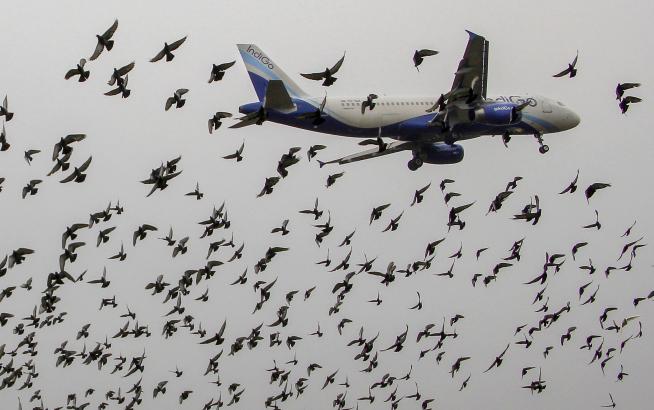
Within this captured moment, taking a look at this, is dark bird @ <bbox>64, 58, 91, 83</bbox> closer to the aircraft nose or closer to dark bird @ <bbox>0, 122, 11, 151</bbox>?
dark bird @ <bbox>0, 122, 11, 151</bbox>

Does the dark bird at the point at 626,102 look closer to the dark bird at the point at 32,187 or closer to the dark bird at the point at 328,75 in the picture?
the dark bird at the point at 328,75

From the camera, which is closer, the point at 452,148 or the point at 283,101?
the point at 283,101

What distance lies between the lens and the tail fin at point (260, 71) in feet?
284

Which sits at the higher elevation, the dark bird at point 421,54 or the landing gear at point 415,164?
the dark bird at point 421,54

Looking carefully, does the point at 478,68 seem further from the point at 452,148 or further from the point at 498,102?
the point at 452,148

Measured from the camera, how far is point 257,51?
3425 inches

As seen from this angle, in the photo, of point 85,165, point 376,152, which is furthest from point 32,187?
point 376,152

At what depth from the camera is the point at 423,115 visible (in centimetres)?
8331

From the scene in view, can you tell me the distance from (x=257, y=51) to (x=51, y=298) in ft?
132

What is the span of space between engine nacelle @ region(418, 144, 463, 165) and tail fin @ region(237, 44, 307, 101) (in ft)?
44.3

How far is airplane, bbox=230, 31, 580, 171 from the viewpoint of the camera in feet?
258

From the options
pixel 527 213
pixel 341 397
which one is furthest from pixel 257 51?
pixel 527 213

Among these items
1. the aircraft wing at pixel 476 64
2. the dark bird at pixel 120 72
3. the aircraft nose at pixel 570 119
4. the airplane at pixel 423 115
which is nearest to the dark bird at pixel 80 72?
the dark bird at pixel 120 72

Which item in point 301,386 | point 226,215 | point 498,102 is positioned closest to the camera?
point 226,215
